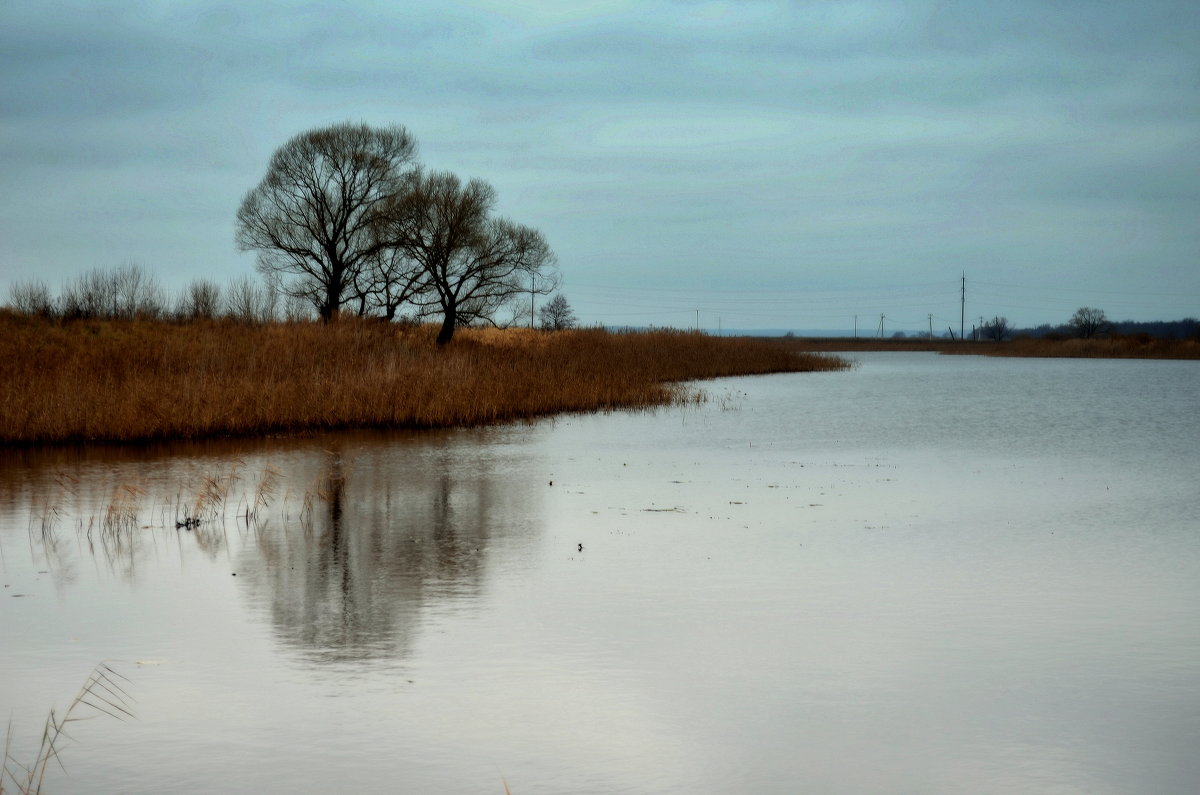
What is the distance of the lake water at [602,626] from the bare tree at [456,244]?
26.0 m

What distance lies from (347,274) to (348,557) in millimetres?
34113

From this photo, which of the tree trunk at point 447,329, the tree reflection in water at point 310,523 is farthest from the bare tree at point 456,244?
the tree reflection in water at point 310,523

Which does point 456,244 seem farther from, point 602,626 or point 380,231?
point 602,626

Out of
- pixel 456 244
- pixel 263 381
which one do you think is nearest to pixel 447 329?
pixel 456 244

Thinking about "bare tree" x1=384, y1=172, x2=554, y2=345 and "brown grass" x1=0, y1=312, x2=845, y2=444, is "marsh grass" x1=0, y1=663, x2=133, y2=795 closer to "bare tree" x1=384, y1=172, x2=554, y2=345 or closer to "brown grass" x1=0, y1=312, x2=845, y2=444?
"brown grass" x1=0, y1=312, x2=845, y2=444

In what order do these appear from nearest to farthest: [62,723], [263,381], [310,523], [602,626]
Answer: [62,723] < [602,626] < [310,523] < [263,381]

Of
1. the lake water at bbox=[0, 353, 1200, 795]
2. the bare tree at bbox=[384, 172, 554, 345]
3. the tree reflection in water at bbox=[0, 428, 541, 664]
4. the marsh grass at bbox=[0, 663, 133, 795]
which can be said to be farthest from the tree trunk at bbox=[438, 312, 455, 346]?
the marsh grass at bbox=[0, 663, 133, 795]

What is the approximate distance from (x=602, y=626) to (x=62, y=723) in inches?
122

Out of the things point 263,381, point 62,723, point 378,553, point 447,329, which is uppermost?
point 447,329

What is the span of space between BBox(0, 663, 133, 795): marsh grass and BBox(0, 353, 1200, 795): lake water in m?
0.06

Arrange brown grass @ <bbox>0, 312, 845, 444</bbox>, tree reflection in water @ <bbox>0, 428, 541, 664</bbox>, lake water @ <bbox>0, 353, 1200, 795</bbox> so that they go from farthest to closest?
1. brown grass @ <bbox>0, 312, 845, 444</bbox>
2. tree reflection in water @ <bbox>0, 428, 541, 664</bbox>
3. lake water @ <bbox>0, 353, 1200, 795</bbox>

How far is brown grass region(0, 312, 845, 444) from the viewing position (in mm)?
17047

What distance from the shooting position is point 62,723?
499 cm

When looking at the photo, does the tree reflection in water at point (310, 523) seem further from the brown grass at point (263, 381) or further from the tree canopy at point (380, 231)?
the tree canopy at point (380, 231)
